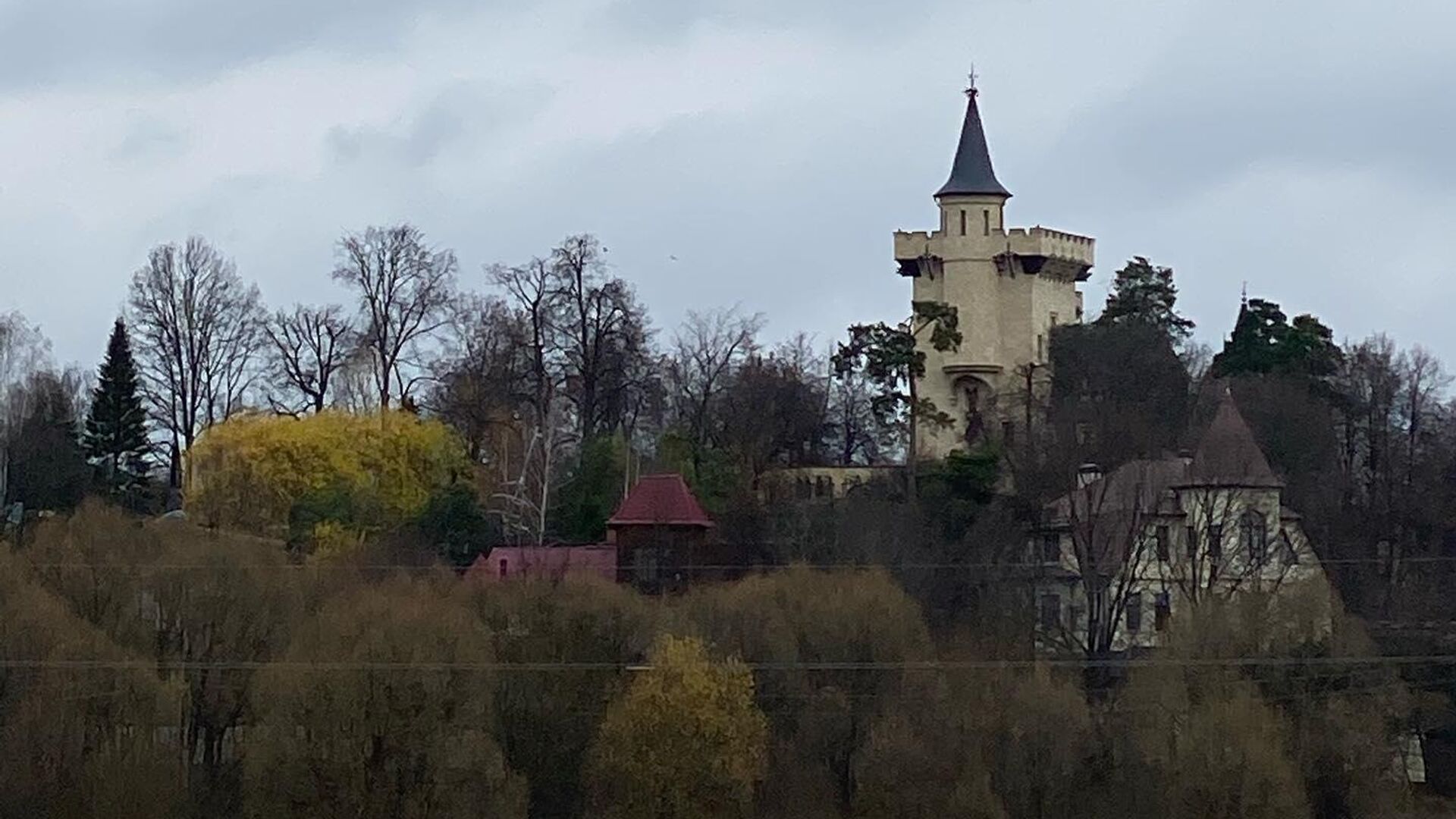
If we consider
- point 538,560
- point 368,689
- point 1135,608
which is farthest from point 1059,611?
point 368,689

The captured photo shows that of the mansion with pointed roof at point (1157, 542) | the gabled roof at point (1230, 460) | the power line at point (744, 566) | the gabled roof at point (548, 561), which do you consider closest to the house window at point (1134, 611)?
the mansion with pointed roof at point (1157, 542)

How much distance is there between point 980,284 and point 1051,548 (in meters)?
18.5

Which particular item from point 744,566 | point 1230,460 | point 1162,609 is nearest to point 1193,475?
point 1230,460

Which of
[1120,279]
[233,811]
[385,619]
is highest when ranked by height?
[1120,279]

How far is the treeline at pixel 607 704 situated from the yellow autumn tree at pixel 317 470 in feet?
55.7

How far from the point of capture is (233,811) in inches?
1929

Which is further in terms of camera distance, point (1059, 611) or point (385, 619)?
point (1059, 611)

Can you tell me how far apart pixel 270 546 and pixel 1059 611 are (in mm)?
17091

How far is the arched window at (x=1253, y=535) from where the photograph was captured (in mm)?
65750

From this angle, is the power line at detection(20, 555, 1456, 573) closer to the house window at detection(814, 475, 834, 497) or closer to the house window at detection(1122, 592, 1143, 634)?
the house window at detection(1122, 592, 1143, 634)

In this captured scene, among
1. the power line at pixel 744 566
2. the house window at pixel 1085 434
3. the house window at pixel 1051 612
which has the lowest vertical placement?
the house window at pixel 1051 612

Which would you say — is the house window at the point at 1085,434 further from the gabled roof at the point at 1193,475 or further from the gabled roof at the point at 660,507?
the gabled roof at the point at 660,507

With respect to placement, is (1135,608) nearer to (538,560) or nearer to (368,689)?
(538,560)

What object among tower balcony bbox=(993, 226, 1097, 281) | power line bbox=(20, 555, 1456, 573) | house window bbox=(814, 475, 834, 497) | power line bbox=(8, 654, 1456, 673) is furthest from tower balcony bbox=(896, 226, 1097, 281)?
power line bbox=(8, 654, 1456, 673)
